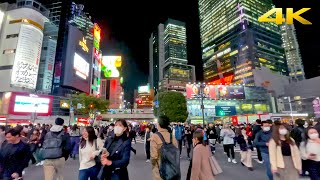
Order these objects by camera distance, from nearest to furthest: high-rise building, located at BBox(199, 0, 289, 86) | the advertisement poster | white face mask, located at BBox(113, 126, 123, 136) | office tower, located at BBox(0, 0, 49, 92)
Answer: white face mask, located at BBox(113, 126, 123, 136), office tower, located at BBox(0, 0, 49, 92), the advertisement poster, high-rise building, located at BBox(199, 0, 289, 86)

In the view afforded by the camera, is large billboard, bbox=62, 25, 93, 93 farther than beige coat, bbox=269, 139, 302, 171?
Answer: Yes

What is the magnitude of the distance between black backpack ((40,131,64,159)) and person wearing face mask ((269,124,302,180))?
15.1ft

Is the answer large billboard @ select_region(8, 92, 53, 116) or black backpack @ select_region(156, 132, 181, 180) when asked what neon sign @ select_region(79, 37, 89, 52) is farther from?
black backpack @ select_region(156, 132, 181, 180)

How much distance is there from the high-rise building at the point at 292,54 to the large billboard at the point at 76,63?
161 meters

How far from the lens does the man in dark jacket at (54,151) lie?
472 cm

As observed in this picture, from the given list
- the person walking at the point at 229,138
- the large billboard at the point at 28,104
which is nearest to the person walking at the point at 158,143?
the person walking at the point at 229,138

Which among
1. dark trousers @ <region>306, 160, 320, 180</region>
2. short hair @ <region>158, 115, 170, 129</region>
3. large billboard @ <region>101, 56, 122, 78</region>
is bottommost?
dark trousers @ <region>306, 160, 320, 180</region>

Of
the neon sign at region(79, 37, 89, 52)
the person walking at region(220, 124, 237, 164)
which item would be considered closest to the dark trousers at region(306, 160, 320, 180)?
the person walking at region(220, 124, 237, 164)

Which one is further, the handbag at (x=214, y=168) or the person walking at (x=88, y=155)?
the person walking at (x=88, y=155)

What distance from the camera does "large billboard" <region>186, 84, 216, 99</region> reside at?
62.4 m

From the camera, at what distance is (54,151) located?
473 centimetres

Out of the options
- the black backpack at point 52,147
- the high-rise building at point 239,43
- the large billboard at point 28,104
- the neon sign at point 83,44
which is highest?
the high-rise building at point 239,43

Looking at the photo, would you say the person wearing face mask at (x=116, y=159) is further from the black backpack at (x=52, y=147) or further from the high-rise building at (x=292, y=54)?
the high-rise building at (x=292, y=54)

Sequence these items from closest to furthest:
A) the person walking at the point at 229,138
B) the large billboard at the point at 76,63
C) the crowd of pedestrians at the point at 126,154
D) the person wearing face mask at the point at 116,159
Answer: the person wearing face mask at the point at 116,159 < the crowd of pedestrians at the point at 126,154 < the person walking at the point at 229,138 < the large billboard at the point at 76,63
